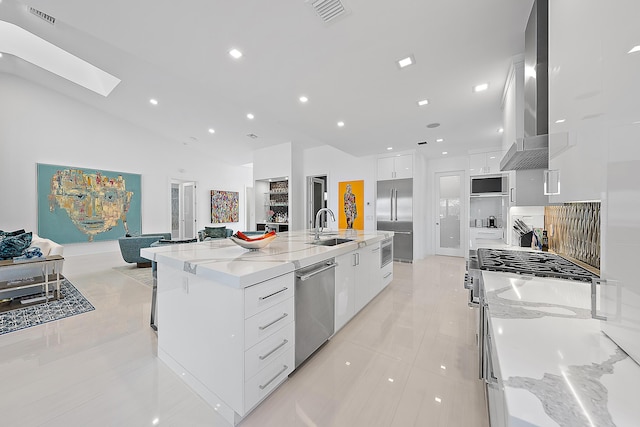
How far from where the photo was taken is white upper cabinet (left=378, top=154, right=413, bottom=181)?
5723 mm

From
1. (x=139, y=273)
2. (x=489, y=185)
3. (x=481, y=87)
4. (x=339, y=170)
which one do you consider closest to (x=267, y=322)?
(x=481, y=87)

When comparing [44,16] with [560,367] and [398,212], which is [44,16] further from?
[398,212]

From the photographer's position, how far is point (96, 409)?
4.96ft

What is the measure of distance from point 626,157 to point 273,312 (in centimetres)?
155

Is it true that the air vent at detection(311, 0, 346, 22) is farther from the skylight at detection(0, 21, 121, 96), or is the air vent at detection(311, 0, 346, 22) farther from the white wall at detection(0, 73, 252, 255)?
the white wall at detection(0, 73, 252, 255)

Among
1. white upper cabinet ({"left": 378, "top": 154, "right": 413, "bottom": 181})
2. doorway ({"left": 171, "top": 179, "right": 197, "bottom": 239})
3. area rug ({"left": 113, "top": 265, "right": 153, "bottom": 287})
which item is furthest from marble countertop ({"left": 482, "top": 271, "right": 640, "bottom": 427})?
doorway ({"left": 171, "top": 179, "right": 197, "bottom": 239})

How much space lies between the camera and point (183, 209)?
25.5 ft

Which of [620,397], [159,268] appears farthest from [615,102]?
[159,268]

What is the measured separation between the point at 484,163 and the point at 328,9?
511 cm

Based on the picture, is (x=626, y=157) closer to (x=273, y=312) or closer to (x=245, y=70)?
Result: (x=273, y=312)

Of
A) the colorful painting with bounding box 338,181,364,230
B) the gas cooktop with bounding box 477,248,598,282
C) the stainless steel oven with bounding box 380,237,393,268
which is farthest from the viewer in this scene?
the colorful painting with bounding box 338,181,364,230

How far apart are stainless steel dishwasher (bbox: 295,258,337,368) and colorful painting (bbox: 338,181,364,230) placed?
423cm

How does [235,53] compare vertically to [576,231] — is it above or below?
above

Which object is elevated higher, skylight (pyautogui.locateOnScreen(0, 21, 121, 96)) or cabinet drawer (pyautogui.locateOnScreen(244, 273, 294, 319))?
skylight (pyautogui.locateOnScreen(0, 21, 121, 96))
